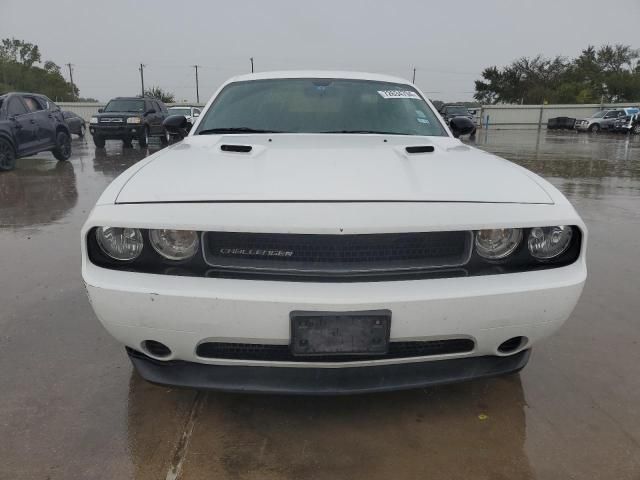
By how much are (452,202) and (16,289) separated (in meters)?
3.19

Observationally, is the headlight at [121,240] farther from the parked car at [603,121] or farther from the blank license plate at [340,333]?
the parked car at [603,121]

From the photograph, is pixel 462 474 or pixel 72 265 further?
pixel 72 265

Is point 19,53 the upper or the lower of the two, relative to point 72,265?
upper

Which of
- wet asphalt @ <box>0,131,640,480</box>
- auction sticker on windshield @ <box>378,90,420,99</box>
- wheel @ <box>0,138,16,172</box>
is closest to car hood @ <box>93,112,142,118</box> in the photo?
wheel @ <box>0,138,16,172</box>

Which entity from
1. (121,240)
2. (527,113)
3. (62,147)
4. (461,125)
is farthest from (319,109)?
(527,113)

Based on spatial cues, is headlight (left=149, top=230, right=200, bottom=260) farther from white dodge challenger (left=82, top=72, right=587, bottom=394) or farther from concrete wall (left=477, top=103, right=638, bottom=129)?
concrete wall (left=477, top=103, right=638, bottom=129)

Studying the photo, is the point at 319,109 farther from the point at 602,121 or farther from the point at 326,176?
the point at 602,121

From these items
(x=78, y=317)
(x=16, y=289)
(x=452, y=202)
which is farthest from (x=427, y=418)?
(x=16, y=289)

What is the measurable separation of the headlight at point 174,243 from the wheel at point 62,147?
11.0 metres

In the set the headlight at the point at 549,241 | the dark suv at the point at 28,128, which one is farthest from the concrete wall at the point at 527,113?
the headlight at the point at 549,241

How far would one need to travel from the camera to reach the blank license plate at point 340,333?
5.38 feet

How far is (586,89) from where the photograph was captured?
52688mm

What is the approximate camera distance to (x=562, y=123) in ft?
117

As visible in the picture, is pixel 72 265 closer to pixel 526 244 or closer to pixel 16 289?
pixel 16 289
